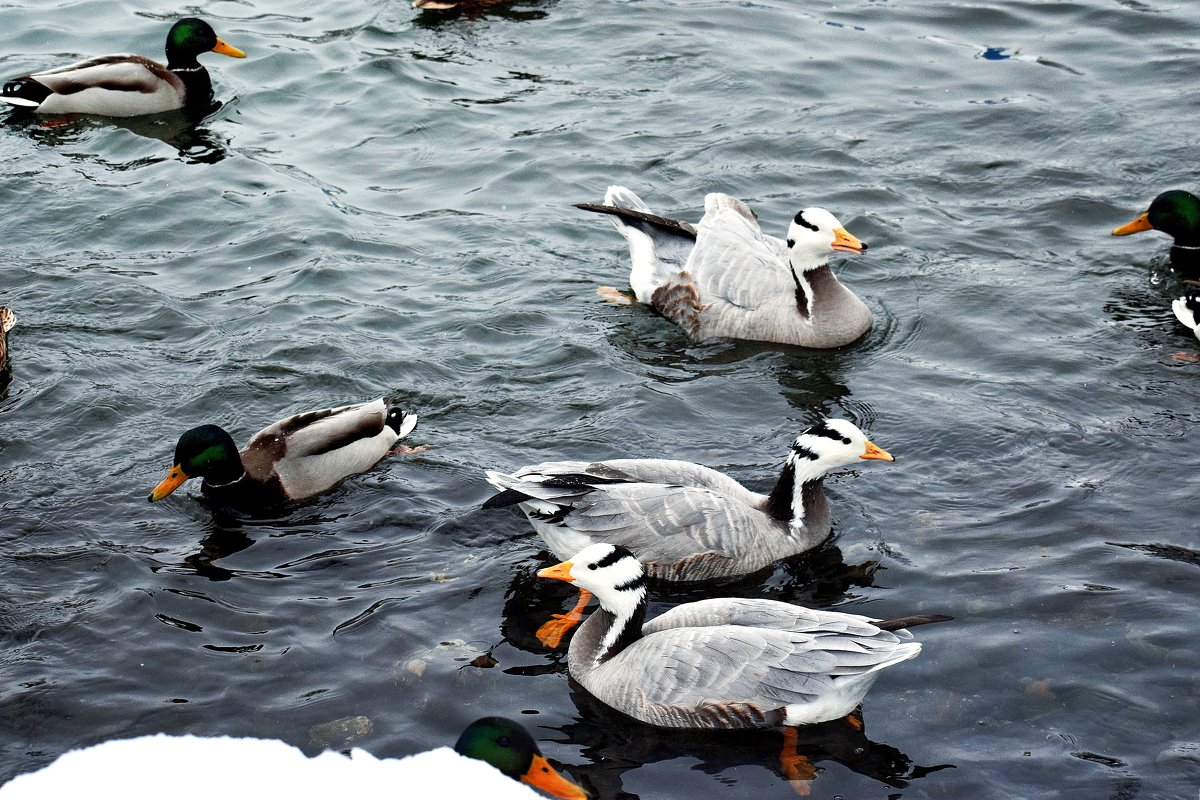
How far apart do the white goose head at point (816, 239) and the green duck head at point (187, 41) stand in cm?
852

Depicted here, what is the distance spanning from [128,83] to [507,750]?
12247 millimetres

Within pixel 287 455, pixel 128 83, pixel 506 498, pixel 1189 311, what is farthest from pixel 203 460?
pixel 128 83

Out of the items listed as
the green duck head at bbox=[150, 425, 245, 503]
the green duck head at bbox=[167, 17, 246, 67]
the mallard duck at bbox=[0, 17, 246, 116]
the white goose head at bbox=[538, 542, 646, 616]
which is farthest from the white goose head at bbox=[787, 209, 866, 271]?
the green duck head at bbox=[167, 17, 246, 67]

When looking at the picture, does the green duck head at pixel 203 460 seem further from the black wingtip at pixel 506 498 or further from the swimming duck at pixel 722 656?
the swimming duck at pixel 722 656

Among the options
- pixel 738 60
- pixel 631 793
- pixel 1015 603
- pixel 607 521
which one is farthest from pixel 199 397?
pixel 738 60

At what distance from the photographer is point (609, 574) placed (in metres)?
7.62

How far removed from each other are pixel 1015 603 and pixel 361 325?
5995 mm

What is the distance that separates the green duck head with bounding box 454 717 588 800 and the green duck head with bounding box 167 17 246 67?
40.9 ft

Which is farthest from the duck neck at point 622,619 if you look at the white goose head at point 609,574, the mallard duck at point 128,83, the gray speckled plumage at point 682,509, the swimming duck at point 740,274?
the mallard duck at point 128,83

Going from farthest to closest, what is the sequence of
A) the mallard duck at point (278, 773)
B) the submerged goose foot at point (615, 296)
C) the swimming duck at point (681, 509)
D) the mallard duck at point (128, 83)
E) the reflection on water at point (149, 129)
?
the mallard duck at point (128, 83), the reflection on water at point (149, 129), the submerged goose foot at point (615, 296), the swimming duck at point (681, 509), the mallard duck at point (278, 773)

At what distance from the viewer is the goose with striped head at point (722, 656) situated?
23.6 ft

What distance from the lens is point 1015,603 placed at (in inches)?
322

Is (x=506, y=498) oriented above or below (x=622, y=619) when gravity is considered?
above

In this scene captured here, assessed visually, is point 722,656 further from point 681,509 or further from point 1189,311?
point 1189,311
